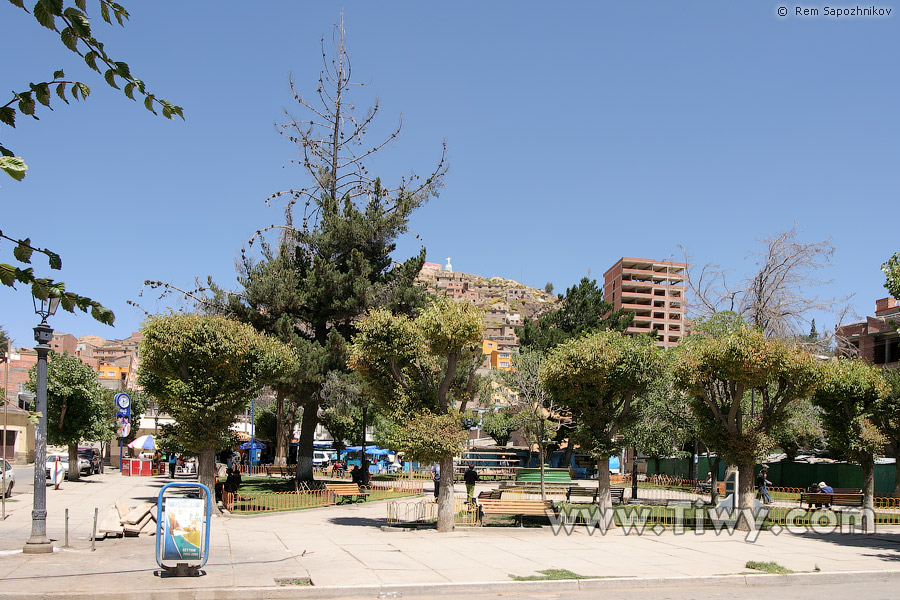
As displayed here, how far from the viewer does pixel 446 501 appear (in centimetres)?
1923

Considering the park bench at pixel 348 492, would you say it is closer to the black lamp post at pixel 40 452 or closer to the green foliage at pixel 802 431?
the black lamp post at pixel 40 452

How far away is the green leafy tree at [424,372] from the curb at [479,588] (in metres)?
6.93

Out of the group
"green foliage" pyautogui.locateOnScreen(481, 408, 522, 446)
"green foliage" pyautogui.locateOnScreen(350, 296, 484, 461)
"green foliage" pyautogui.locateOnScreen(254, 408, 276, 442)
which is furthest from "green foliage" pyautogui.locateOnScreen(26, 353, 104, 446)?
"green foliage" pyautogui.locateOnScreen(350, 296, 484, 461)

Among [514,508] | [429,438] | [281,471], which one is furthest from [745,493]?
[281,471]

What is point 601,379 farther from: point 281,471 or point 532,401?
point 281,471

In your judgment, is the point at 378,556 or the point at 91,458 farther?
the point at 91,458

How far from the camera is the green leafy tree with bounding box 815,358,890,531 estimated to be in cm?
2658

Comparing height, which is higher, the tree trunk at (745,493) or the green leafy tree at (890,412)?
the green leafy tree at (890,412)

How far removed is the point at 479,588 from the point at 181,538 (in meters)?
4.75

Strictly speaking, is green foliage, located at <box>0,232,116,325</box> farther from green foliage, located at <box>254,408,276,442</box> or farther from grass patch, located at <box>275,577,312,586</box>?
green foliage, located at <box>254,408,276,442</box>

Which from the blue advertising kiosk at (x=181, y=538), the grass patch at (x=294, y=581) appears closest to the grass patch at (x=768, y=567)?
Result: the grass patch at (x=294, y=581)

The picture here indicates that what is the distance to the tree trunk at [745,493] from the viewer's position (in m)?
20.7

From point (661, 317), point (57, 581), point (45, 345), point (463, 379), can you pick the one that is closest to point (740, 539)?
point (463, 379)

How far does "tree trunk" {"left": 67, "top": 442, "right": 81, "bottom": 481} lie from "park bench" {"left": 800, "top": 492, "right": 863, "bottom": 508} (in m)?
32.3
